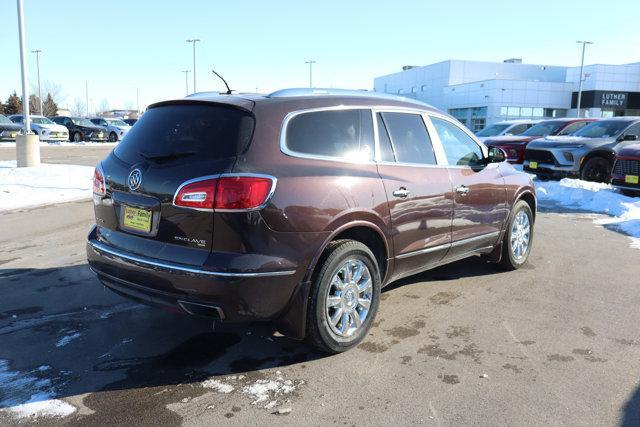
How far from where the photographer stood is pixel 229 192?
3.27 m

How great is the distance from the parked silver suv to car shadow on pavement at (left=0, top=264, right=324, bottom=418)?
11808mm

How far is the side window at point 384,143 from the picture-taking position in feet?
13.9

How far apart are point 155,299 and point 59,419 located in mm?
872

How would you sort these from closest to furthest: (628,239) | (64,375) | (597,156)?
1. (64,375)
2. (628,239)
3. (597,156)

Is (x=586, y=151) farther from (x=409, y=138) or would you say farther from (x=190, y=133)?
(x=190, y=133)

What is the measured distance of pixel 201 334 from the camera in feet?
13.8

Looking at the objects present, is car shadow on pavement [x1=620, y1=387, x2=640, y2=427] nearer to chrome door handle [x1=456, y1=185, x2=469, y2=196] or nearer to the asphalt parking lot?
the asphalt parking lot

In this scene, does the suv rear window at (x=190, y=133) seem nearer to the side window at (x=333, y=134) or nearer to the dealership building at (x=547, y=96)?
the side window at (x=333, y=134)

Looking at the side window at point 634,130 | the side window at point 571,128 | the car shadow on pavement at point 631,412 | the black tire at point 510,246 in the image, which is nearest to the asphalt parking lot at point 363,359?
the car shadow on pavement at point 631,412

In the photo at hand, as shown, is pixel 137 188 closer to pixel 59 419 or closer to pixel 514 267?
pixel 59 419

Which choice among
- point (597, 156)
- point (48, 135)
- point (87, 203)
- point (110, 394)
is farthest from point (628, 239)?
point (48, 135)

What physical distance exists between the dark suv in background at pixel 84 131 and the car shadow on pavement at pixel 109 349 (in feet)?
115

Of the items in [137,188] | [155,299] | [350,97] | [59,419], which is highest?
[350,97]

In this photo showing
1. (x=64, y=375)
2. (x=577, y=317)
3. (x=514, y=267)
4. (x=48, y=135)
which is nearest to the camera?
(x=64, y=375)
